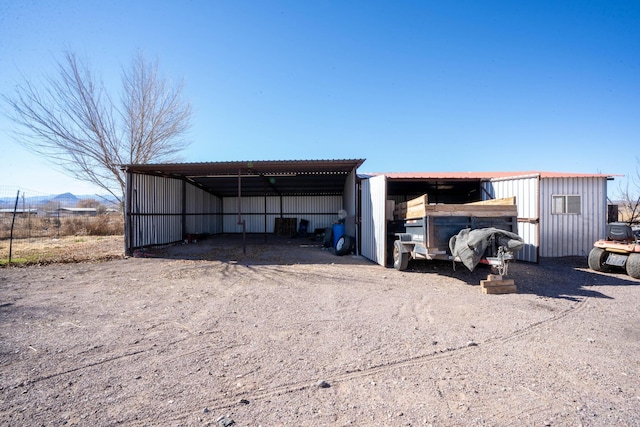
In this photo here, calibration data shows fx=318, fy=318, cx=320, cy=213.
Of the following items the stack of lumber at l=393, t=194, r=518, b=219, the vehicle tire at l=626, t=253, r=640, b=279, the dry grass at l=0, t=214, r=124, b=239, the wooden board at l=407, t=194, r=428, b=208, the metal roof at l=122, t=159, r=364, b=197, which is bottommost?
the vehicle tire at l=626, t=253, r=640, b=279

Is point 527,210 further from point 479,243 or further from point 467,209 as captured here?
point 479,243

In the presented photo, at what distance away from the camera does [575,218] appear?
11.3 m

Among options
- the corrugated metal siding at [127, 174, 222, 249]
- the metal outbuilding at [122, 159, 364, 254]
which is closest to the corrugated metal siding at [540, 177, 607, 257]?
the metal outbuilding at [122, 159, 364, 254]

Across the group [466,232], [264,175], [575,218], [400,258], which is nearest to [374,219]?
[400,258]

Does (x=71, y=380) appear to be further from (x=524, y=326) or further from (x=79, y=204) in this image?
(x=79, y=204)

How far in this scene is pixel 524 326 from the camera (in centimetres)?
462

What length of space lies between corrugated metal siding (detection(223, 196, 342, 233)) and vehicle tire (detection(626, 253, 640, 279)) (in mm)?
15010

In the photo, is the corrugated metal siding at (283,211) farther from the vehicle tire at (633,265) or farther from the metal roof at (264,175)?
the vehicle tire at (633,265)

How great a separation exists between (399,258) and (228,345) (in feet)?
19.5

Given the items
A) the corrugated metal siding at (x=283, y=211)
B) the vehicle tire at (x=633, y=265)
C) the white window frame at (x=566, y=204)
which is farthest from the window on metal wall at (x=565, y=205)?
the corrugated metal siding at (x=283, y=211)

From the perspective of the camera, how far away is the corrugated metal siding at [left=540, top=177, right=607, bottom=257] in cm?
1123

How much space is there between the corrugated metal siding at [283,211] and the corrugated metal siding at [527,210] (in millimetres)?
11698

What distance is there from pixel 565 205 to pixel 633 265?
12.5ft

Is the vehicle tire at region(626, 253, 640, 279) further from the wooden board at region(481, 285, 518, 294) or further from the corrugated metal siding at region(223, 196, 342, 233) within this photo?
the corrugated metal siding at region(223, 196, 342, 233)
